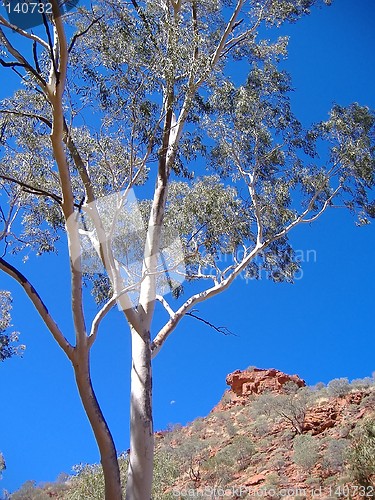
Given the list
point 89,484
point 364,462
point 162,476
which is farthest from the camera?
point 162,476

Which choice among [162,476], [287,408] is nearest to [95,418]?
[162,476]

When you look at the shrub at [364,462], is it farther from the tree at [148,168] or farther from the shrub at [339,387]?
the shrub at [339,387]

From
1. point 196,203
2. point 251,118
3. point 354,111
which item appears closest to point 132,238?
point 196,203

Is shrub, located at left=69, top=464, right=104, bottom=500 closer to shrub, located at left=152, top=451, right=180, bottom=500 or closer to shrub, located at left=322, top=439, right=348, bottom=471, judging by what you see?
shrub, located at left=152, top=451, right=180, bottom=500

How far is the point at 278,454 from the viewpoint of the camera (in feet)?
44.2

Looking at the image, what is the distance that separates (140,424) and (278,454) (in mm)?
8991

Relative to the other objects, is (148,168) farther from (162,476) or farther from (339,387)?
(339,387)

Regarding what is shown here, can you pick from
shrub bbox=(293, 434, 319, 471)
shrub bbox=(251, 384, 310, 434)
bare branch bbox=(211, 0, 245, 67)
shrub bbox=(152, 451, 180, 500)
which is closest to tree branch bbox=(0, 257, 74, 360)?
bare branch bbox=(211, 0, 245, 67)

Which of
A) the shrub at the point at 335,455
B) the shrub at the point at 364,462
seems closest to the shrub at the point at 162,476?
the shrub at the point at 335,455

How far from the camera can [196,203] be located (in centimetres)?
891

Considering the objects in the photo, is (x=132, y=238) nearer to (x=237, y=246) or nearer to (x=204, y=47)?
(x=237, y=246)

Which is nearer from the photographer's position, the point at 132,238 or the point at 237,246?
the point at 237,246

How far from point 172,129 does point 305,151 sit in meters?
2.62

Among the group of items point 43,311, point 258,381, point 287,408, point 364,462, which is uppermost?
point 258,381
